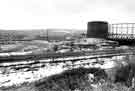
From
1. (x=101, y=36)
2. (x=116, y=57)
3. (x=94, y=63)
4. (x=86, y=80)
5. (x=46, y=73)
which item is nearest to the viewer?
(x=46, y=73)

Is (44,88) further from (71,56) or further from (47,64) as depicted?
(71,56)

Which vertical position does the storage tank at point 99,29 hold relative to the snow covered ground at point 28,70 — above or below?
above

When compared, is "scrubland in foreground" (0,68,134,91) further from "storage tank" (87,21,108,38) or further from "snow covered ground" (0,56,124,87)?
"storage tank" (87,21,108,38)

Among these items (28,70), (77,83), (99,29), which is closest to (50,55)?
(28,70)

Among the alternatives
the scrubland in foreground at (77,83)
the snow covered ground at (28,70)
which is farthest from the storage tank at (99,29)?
the snow covered ground at (28,70)

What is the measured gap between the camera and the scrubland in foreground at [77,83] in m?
Answer: 4.46

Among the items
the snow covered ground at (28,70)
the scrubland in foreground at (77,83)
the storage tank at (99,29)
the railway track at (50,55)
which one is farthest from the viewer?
the storage tank at (99,29)

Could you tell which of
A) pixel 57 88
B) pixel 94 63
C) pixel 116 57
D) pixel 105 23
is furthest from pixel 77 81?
pixel 105 23

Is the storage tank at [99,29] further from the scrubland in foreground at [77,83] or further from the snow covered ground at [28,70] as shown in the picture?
the snow covered ground at [28,70]

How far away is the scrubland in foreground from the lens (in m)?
4.46

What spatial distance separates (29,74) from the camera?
4484 millimetres

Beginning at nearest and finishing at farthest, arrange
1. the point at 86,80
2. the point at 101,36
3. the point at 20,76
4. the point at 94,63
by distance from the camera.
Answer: the point at 20,76 → the point at 86,80 → the point at 94,63 → the point at 101,36

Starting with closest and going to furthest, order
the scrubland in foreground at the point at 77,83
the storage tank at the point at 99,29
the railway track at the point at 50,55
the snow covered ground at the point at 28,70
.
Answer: the snow covered ground at the point at 28,70
the railway track at the point at 50,55
the scrubland in foreground at the point at 77,83
the storage tank at the point at 99,29

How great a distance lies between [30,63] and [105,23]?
10057 mm
